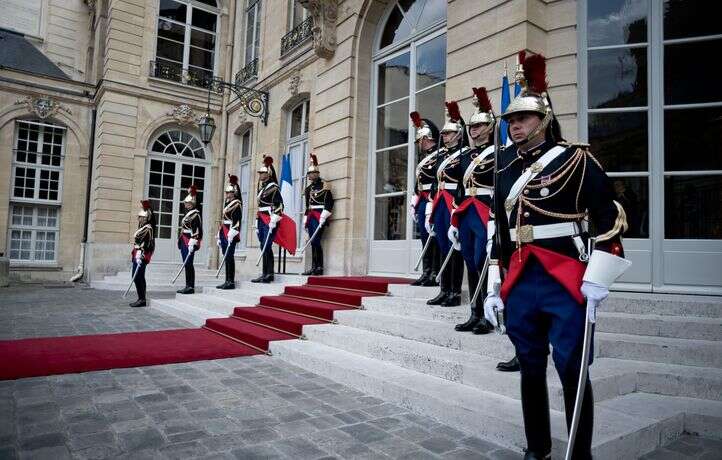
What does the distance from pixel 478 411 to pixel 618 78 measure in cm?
449

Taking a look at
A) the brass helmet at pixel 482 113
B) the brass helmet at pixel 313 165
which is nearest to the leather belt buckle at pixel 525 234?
the brass helmet at pixel 482 113

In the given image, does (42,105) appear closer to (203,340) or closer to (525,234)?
(203,340)

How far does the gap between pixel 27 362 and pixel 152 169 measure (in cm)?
1067

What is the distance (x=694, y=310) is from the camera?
14.0 feet

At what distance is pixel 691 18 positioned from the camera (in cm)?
525

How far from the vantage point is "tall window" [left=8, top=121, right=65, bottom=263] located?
46.8ft

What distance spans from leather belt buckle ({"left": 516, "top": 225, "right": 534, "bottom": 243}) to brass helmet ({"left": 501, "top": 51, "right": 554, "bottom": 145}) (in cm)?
45

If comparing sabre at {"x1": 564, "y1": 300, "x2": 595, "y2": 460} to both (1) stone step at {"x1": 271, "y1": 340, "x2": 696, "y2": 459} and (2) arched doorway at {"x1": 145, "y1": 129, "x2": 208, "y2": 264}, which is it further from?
(2) arched doorway at {"x1": 145, "y1": 129, "x2": 208, "y2": 264}

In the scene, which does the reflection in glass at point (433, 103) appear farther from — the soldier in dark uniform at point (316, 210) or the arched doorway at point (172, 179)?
the arched doorway at point (172, 179)

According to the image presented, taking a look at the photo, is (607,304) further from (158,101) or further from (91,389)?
(158,101)

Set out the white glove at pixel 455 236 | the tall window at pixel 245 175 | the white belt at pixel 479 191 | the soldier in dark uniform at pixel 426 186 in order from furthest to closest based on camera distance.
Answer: the tall window at pixel 245 175 → the soldier in dark uniform at pixel 426 186 → the white glove at pixel 455 236 → the white belt at pixel 479 191

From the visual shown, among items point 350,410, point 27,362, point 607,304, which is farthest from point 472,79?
point 27,362

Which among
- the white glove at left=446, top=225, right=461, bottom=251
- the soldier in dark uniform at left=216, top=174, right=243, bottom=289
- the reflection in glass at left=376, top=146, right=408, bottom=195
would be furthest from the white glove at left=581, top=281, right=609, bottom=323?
the soldier in dark uniform at left=216, top=174, right=243, bottom=289

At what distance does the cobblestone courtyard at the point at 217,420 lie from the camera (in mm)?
2738
